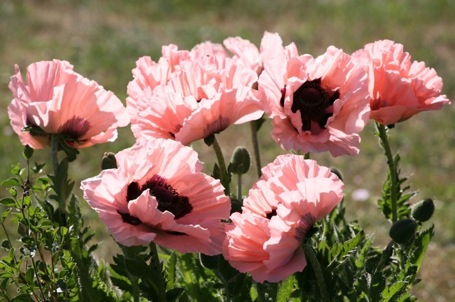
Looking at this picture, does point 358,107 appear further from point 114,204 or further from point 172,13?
point 172,13

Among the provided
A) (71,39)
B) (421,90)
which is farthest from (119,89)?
(421,90)

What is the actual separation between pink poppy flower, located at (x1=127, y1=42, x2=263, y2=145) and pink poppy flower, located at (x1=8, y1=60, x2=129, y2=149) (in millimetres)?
52

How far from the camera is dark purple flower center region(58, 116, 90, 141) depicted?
4.24 feet

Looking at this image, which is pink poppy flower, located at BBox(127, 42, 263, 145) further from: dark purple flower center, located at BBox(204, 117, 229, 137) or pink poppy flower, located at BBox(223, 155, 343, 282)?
pink poppy flower, located at BBox(223, 155, 343, 282)

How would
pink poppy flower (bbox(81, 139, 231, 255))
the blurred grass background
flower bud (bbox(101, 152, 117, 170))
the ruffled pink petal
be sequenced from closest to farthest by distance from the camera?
1. pink poppy flower (bbox(81, 139, 231, 255))
2. the ruffled pink petal
3. flower bud (bbox(101, 152, 117, 170))
4. the blurred grass background

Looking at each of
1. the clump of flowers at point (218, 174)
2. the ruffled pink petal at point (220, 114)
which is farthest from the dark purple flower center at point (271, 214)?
the ruffled pink petal at point (220, 114)

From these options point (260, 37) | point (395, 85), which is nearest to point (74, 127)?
point (395, 85)

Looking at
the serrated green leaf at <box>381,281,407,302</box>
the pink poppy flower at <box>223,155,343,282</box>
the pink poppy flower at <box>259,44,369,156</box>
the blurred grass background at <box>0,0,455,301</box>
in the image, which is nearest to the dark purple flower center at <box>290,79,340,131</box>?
the pink poppy flower at <box>259,44,369,156</box>

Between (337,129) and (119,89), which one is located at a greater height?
(337,129)

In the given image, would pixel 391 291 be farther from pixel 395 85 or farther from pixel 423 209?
pixel 395 85

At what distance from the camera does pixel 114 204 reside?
112 centimetres

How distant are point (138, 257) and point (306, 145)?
0.26 meters

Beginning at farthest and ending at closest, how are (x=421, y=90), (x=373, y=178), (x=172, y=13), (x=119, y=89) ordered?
(x=172, y=13), (x=119, y=89), (x=373, y=178), (x=421, y=90)

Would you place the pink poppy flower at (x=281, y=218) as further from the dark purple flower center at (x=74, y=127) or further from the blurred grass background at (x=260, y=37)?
the blurred grass background at (x=260, y=37)
